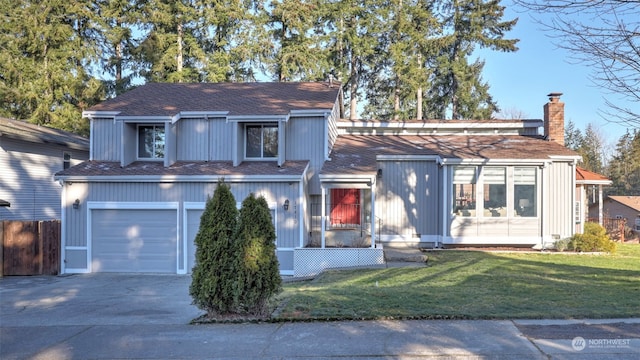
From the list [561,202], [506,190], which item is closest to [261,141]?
[506,190]

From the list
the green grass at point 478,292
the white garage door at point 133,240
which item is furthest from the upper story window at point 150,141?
the green grass at point 478,292

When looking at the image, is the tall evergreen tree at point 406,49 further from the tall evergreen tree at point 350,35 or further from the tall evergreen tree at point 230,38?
the tall evergreen tree at point 230,38

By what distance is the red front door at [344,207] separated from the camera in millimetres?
17609

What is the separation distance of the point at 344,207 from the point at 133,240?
23.7 ft

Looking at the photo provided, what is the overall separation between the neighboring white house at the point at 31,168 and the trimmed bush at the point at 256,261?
13421mm

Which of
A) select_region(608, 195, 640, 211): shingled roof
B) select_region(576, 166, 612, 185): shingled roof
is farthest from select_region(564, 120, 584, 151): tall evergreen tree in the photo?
select_region(576, 166, 612, 185): shingled roof

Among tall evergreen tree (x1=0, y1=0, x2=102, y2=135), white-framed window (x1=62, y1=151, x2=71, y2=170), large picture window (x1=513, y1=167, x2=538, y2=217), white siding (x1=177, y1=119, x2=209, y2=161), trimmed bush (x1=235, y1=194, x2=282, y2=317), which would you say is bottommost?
trimmed bush (x1=235, y1=194, x2=282, y2=317)

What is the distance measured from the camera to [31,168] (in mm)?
19062


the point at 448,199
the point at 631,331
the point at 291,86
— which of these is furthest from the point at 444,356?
the point at 291,86

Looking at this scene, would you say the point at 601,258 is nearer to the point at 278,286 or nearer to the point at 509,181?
the point at 509,181

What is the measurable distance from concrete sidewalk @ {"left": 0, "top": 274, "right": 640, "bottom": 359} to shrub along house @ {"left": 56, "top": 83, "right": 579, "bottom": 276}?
7.23 m

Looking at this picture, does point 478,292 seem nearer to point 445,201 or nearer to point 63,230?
point 445,201

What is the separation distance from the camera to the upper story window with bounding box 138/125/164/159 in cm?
1755

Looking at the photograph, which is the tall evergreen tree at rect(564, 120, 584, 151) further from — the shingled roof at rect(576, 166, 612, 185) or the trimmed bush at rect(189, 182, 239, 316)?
the trimmed bush at rect(189, 182, 239, 316)
